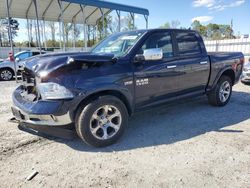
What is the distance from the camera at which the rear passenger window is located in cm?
483

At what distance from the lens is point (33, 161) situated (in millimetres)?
3268

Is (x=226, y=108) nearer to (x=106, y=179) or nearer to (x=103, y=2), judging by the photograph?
Answer: (x=106, y=179)

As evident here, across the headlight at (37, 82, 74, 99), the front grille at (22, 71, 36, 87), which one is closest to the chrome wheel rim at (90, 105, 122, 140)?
the headlight at (37, 82, 74, 99)

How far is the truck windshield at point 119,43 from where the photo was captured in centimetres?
412

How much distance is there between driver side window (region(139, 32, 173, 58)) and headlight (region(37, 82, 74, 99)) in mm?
1646

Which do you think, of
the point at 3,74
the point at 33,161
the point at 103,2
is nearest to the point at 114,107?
the point at 33,161

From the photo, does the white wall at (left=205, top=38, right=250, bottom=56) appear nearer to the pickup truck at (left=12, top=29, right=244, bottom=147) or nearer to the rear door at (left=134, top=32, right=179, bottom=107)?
the pickup truck at (left=12, top=29, right=244, bottom=147)

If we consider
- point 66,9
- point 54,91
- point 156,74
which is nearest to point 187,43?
point 156,74

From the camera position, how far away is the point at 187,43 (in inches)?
199

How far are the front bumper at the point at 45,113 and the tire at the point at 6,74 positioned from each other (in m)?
9.30

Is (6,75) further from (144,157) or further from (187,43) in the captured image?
(144,157)

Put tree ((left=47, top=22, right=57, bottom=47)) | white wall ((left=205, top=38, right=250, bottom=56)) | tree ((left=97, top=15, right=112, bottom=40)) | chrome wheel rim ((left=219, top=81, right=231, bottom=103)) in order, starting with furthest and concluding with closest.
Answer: tree ((left=47, top=22, right=57, bottom=47)), tree ((left=97, top=15, right=112, bottom=40)), white wall ((left=205, top=38, right=250, bottom=56)), chrome wheel rim ((left=219, top=81, right=231, bottom=103))

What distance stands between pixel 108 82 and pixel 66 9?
693 inches

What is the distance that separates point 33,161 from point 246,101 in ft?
19.3
